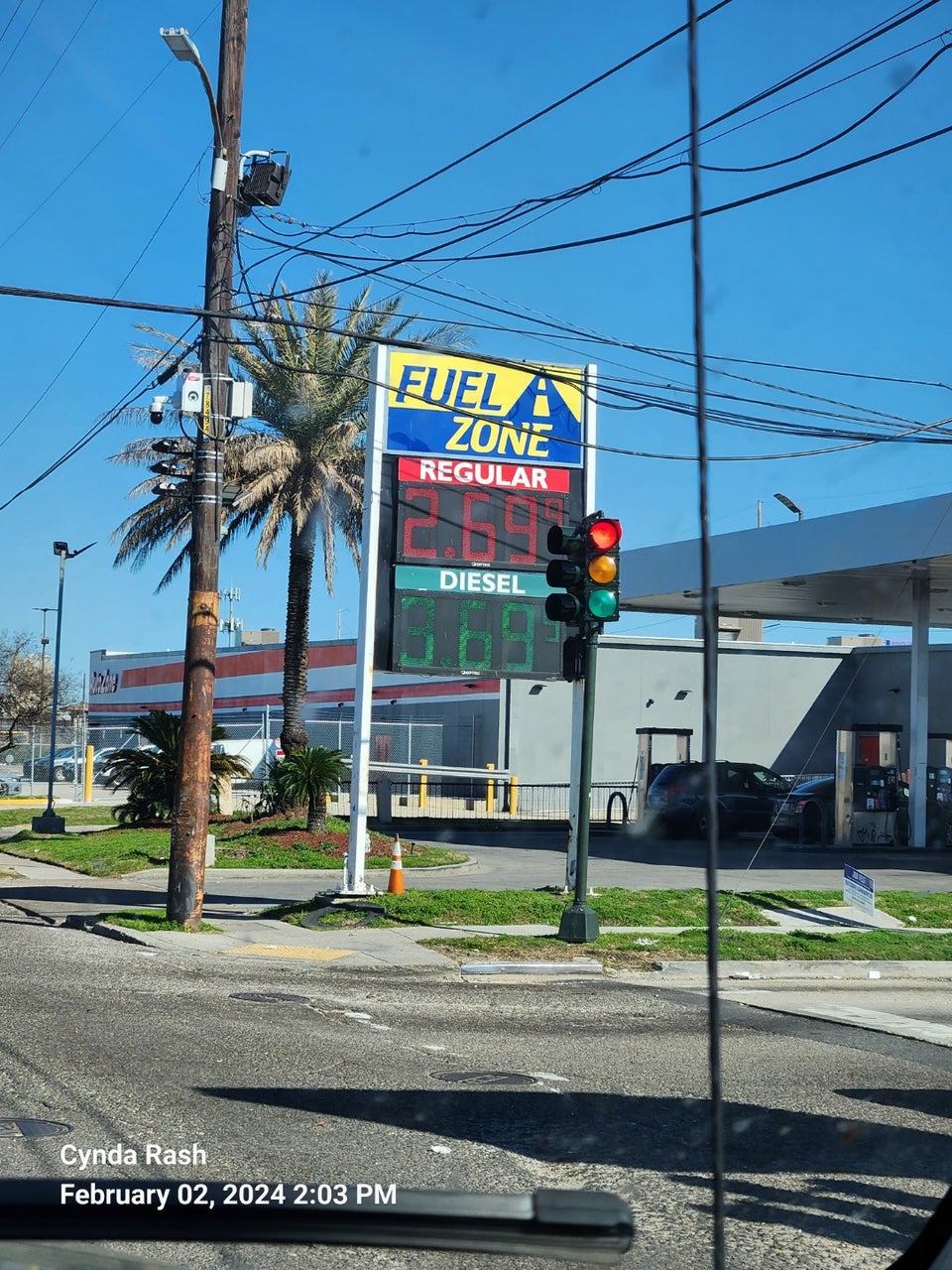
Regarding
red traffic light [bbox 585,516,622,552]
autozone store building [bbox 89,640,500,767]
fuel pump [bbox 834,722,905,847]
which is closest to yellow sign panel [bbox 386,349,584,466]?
red traffic light [bbox 585,516,622,552]

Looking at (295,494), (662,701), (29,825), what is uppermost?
(295,494)

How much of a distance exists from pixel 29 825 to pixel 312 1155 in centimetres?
2862

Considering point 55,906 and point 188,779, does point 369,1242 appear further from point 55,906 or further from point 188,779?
point 55,906

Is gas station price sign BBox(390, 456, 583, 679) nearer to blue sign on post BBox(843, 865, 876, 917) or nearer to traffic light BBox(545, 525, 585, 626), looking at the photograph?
traffic light BBox(545, 525, 585, 626)

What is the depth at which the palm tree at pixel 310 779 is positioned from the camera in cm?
2577

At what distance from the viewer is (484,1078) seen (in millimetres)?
7898

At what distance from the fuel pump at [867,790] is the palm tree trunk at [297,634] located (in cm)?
1169

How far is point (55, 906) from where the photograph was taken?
17.3 m

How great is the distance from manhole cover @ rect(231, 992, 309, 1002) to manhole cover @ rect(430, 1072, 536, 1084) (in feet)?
10.5

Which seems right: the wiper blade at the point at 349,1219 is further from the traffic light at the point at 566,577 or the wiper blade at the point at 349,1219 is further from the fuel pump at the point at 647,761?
the fuel pump at the point at 647,761

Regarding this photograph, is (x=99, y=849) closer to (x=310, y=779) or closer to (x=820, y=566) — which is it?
(x=310, y=779)

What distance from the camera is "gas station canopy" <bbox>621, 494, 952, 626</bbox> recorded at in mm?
25797

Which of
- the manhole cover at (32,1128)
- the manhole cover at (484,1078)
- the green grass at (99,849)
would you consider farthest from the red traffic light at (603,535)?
the green grass at (99,849)

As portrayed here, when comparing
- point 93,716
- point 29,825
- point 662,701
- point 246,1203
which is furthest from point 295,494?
point 93,716
